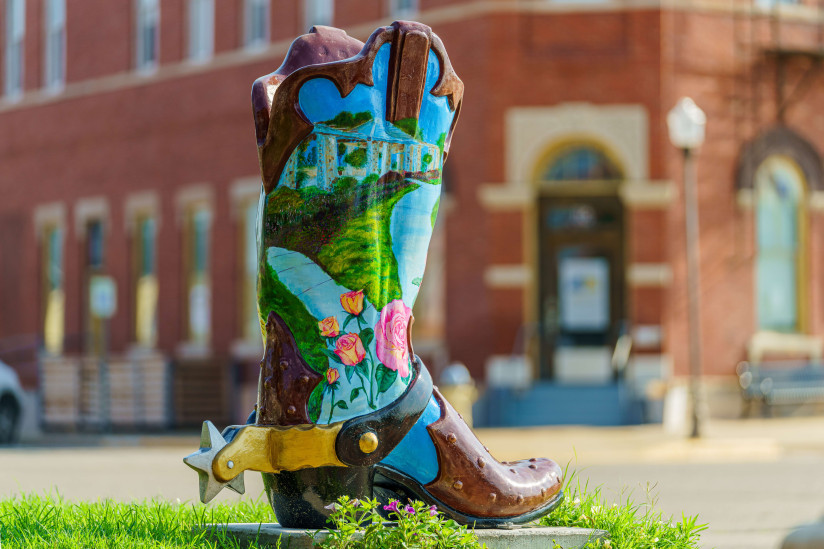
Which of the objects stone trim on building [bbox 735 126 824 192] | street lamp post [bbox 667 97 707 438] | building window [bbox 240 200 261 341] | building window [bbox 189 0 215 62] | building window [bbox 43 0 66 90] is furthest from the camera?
building window [bbox 43 0 66 90]

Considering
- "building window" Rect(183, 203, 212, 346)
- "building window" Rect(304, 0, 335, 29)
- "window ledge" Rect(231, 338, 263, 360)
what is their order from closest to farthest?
"building window" Rect(304, 0, 335, 29)
"window ledge" Rect(231, 338, 263, 360)
"building window" Rect(183, 203, 212, 346)

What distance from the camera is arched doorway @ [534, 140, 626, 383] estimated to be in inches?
755

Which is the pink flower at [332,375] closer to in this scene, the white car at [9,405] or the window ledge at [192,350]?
the white car at [9,405]

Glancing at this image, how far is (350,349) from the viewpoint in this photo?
14.3ft

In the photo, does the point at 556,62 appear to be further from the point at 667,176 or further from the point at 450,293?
the point at 450,293

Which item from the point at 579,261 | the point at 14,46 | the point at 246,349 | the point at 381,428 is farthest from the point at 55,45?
the point at 381,428

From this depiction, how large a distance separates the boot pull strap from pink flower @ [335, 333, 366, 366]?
0.61 ft

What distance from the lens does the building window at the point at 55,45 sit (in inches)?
1053

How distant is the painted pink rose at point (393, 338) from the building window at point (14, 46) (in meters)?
24.8

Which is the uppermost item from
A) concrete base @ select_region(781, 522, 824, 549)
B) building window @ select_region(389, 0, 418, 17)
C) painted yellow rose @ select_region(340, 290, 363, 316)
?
building window @ select_region(389, 0, 418, 17)

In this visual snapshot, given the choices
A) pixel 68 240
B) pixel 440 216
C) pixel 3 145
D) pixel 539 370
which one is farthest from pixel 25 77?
pixel 539 370

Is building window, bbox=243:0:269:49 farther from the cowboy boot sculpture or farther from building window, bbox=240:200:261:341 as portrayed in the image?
the cowboy boot sculpture

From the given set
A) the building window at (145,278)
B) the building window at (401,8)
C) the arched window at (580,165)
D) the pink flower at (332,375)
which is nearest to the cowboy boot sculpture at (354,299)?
the pink flower at (332,375)

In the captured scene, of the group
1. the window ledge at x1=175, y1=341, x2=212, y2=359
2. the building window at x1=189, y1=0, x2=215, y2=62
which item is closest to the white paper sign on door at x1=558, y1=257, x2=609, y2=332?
the window ledge at x1=175, y1=341, x2=212, y2=359
